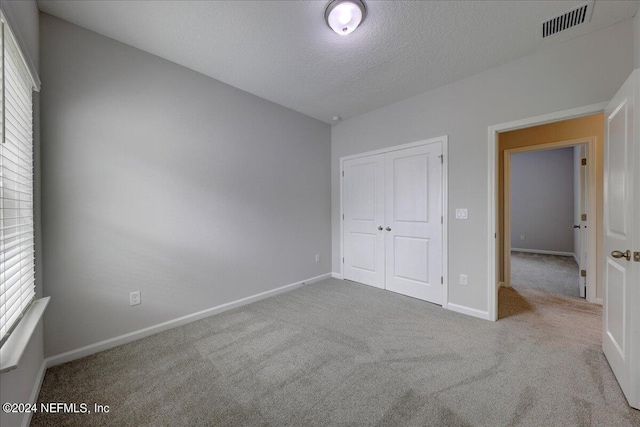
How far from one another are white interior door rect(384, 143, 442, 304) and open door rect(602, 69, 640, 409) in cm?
135

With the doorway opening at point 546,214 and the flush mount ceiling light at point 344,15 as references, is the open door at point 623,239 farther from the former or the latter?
the doorway opening at point 546,214

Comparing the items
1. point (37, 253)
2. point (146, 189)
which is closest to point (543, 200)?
point (146, 189)

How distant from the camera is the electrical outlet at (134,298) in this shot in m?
2.25

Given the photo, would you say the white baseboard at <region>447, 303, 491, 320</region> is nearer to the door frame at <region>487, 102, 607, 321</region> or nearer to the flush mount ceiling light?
the door frame at <region>487, 102, 607, 321</region>

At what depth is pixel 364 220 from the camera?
386 cm

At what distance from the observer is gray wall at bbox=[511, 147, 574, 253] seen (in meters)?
6.14

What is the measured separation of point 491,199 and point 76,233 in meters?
3.84

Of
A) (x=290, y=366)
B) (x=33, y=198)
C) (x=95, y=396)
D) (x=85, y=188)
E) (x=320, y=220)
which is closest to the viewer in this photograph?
(x=95, y=396)

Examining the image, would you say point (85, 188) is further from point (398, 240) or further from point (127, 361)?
point (398, 240)

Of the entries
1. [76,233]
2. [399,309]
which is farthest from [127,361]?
[399,309]

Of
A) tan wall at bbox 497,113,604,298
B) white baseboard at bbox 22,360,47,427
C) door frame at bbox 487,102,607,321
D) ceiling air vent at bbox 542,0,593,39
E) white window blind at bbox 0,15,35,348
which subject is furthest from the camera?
tan wall at bbox 497,113,604,298

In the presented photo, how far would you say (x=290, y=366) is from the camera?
1893 millimetres

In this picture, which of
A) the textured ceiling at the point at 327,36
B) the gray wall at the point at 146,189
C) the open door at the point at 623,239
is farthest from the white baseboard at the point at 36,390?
the open door at the point at 623,239

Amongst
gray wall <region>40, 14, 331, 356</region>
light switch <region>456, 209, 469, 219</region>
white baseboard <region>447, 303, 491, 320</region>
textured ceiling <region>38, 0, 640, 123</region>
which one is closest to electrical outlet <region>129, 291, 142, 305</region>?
gray wall <region>40, 14, 331, 356</region>
